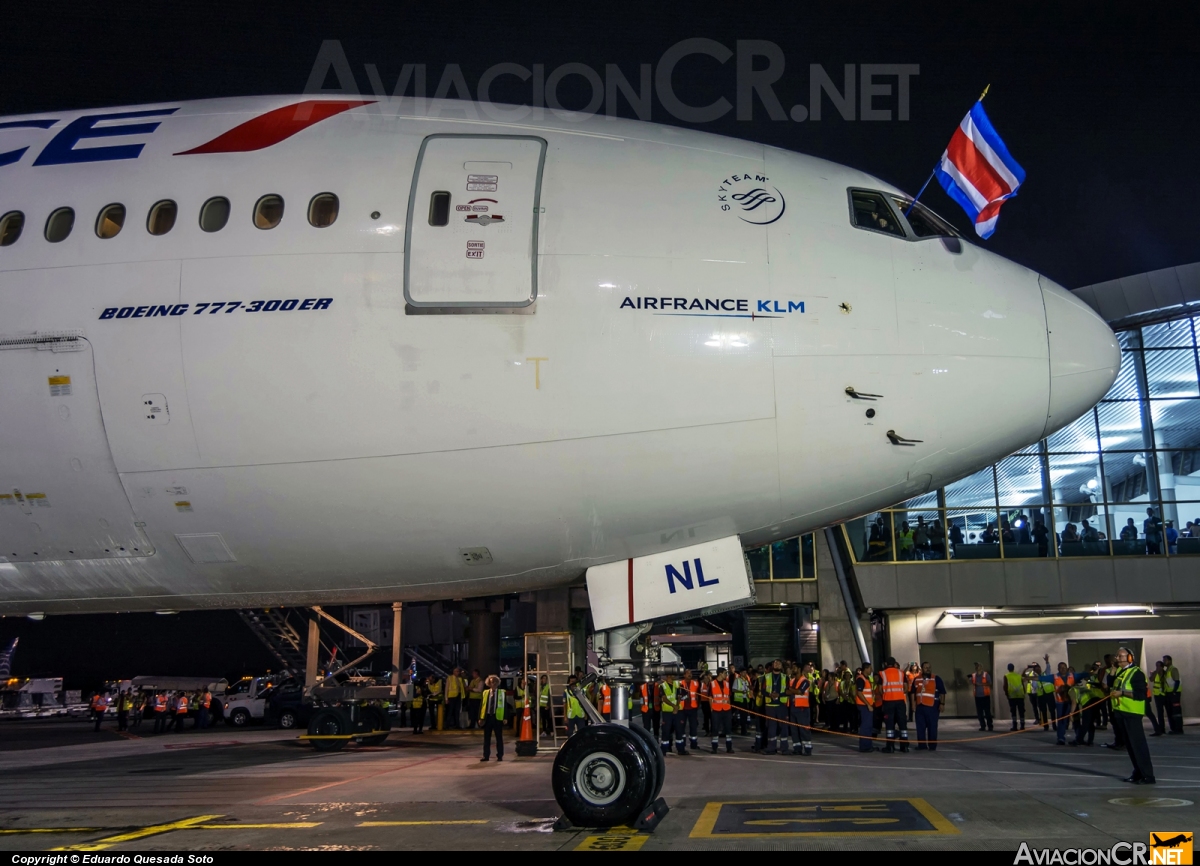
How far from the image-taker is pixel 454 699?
26.3 meters

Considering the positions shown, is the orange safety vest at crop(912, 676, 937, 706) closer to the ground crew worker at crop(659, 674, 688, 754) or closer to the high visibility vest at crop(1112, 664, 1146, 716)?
the ground crew worker at crop(659, 674, 688, 754)

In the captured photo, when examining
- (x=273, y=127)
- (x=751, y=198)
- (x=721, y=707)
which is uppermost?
(x=273, y=127)

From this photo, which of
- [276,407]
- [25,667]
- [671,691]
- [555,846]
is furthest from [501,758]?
[25,667]

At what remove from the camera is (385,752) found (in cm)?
1930

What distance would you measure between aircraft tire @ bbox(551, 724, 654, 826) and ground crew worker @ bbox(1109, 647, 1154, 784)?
6640mm

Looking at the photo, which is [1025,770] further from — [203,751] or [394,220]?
[203,751]

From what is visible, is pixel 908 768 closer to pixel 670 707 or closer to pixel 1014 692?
pixel 670 707

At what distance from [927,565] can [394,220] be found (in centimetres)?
2468

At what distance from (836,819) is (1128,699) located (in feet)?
16.8

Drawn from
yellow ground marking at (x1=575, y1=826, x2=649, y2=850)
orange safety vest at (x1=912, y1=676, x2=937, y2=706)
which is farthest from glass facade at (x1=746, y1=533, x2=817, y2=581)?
yellow ground marking at (x1=575, y1=826, x2=649, y2=850)

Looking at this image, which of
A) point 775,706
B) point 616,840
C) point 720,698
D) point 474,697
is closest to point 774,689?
point 775,706

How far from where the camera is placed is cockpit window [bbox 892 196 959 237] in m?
7.64

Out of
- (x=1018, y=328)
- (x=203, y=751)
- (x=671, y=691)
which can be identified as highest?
(x=1018, y=328)

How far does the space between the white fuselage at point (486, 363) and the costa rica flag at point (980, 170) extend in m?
1.90
